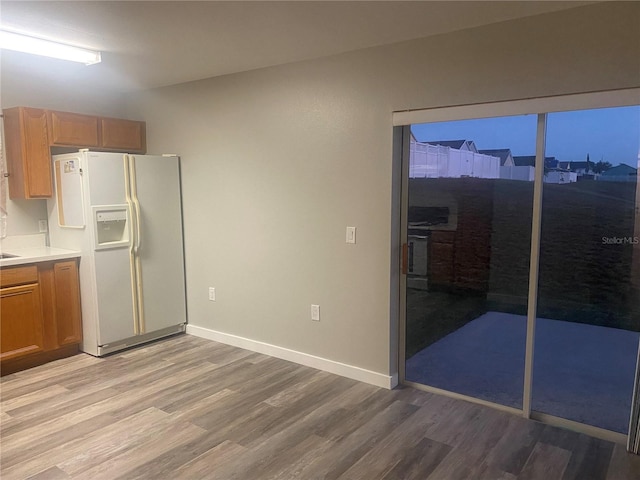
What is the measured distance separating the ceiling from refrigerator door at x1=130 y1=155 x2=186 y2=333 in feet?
3.27

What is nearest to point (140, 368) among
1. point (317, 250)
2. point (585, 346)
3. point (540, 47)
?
point (317, 250)

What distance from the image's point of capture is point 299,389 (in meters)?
3.42

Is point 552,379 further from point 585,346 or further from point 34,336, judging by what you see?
point 34,336

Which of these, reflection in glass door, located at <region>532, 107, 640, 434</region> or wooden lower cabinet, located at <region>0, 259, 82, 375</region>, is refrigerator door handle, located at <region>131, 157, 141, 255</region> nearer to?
wooden lower cabinet, located at <region>0, 259, 82, 375</region>

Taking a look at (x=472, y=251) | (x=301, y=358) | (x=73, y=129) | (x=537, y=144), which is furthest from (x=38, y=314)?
(x=537, y=144)

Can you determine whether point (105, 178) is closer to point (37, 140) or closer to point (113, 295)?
point (37, 140)

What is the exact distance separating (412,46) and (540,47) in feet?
2.67

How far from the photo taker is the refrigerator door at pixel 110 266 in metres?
3.89

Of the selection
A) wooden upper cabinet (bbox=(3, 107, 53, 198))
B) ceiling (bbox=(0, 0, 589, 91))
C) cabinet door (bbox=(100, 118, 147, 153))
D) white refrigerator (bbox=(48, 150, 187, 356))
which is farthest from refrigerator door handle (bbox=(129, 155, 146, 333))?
ceiling (bbox=(0, 0, 589, 91))

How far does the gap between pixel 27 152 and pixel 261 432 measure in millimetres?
3085

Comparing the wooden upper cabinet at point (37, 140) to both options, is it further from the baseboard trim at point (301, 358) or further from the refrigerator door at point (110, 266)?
the baseboard trim at point (301, 358)

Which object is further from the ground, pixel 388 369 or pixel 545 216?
pixel 545 216

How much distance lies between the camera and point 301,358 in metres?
3.89

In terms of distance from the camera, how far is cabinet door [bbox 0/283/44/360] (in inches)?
140
